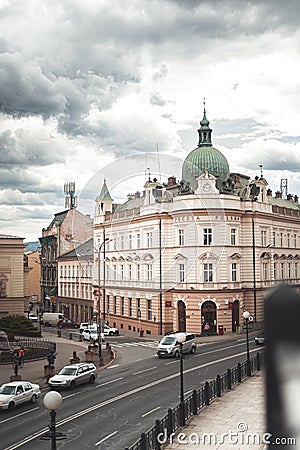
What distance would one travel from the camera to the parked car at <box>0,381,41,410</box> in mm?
24484

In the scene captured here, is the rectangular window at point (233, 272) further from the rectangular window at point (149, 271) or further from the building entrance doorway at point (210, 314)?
the rectangular window at point (149, 271)

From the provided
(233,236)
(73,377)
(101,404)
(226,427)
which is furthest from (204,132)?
(226,427)

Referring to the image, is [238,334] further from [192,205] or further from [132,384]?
[132,384]

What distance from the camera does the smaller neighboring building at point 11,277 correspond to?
213ft

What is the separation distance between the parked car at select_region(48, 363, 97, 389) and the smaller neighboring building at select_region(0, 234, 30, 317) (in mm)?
36168

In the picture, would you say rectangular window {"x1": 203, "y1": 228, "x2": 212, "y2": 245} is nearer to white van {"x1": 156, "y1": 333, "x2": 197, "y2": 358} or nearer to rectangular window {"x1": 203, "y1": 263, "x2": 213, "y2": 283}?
rectangular window {"x1": 203, "y1": 263, "x2": 213, "y2": 283}


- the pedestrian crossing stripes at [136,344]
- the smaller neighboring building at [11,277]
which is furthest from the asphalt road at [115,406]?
the smaller neighboring building at [11,277]

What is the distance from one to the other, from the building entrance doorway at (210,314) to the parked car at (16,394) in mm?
29612

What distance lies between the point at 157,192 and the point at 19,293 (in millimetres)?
21780

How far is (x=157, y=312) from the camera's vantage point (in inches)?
2234

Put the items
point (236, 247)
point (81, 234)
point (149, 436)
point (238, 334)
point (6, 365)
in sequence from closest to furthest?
1. point (149, 436)
2. point (6, 365)
3. point (238, 334)
4. point (236, 247)
5. point (81, 234)

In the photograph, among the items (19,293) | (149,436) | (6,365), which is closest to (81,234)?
(19,293)

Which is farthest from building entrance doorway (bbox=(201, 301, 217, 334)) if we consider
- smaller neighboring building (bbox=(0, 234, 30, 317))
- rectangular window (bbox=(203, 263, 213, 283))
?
smaller neighboring building (bbox=(0, 234, 30, 317))

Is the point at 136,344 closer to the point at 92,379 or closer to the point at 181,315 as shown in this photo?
the point at 181,315
